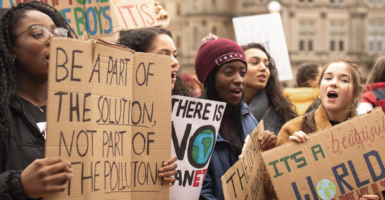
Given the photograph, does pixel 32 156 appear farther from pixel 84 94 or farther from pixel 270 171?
pixel 270 171

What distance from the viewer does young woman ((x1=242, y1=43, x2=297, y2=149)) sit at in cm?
492

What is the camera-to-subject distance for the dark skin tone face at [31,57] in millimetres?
2670

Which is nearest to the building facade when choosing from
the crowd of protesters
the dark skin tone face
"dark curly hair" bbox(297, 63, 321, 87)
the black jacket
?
"dark curly hair" bbox(297, 63, 321, 87)

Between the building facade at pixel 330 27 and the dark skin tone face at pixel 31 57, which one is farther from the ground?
the building facade at pixel 330 27

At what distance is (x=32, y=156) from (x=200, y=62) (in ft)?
5.85

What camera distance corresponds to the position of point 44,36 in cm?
268

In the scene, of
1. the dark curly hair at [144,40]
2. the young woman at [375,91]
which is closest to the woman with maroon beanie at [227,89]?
the dark curly hair at [144,40]

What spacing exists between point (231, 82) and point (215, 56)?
269 millimetres

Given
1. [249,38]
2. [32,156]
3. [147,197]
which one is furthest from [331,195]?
[249,38]

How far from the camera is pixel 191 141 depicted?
10.7 feet

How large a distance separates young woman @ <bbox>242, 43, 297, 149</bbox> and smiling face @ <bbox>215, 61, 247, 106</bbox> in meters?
1.12

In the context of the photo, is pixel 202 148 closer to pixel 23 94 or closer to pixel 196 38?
pixel 23 94

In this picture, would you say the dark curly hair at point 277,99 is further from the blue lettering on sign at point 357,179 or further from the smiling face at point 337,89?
the blue lettering on sign at point 357,179

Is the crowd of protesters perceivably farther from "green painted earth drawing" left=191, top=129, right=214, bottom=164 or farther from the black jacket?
"green painted earth drawing" left=191, top=129, right=214, bottom=164
